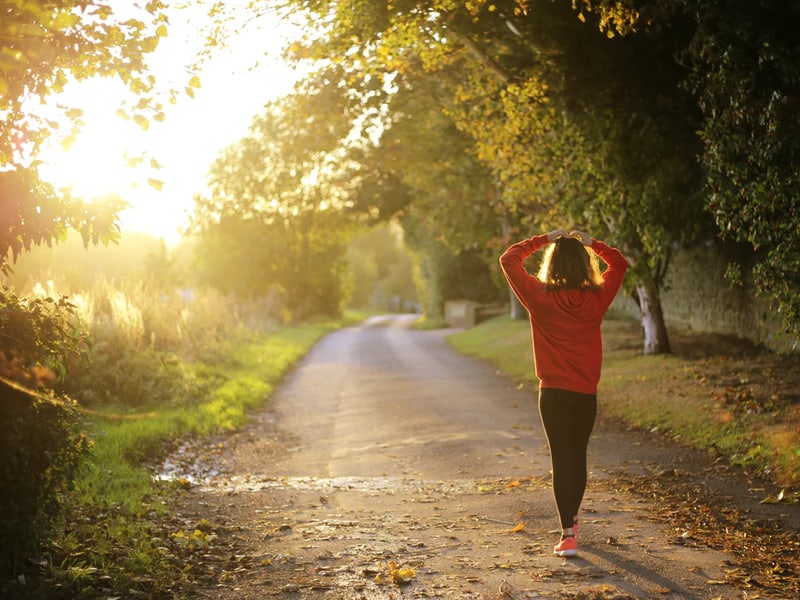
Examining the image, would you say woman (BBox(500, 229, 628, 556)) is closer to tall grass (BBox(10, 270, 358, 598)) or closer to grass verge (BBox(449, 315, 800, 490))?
tall grass (BBox(10, 270, 358, 598))

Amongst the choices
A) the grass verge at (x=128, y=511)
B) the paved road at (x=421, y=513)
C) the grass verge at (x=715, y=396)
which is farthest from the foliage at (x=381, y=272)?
the paved road at (x=421, y=513)

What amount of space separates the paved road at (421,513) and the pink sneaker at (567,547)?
8 cm

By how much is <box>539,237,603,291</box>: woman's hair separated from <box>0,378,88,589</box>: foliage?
3.32m

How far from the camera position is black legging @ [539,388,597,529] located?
6.46 m

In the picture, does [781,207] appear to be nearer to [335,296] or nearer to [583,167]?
[583,167]

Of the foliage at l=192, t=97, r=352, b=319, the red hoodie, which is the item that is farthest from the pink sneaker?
the foliage at l=192, t=97, r=352, b=319

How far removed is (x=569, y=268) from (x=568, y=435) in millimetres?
1178

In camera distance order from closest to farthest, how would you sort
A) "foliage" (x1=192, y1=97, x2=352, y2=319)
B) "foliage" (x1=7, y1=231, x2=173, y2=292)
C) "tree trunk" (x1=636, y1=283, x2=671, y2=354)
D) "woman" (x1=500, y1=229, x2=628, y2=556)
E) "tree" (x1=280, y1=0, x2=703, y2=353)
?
"woman" (x1=500, y1=229, x2=628, y2=556)
"tree" (x1=280, y1=0, x2=703, y2=353)
"foliage" (x1=7, y1=231, x2=173, y2=292)
"tree trunk" (x1=636, y1=283, x2=671, y2=354)
"foliage" (x1=192, y1=97, x2=352, y2=319)

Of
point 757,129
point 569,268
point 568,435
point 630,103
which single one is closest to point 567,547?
point 568,435

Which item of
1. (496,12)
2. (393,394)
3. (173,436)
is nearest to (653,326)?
(393,394)

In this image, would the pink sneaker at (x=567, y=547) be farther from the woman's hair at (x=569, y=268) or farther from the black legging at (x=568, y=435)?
the woman's hair at (x=569, y=268)

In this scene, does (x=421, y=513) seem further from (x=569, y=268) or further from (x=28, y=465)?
(x=28, y=465)

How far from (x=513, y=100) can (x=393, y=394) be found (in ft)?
19.4

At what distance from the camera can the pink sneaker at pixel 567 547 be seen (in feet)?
20.6
